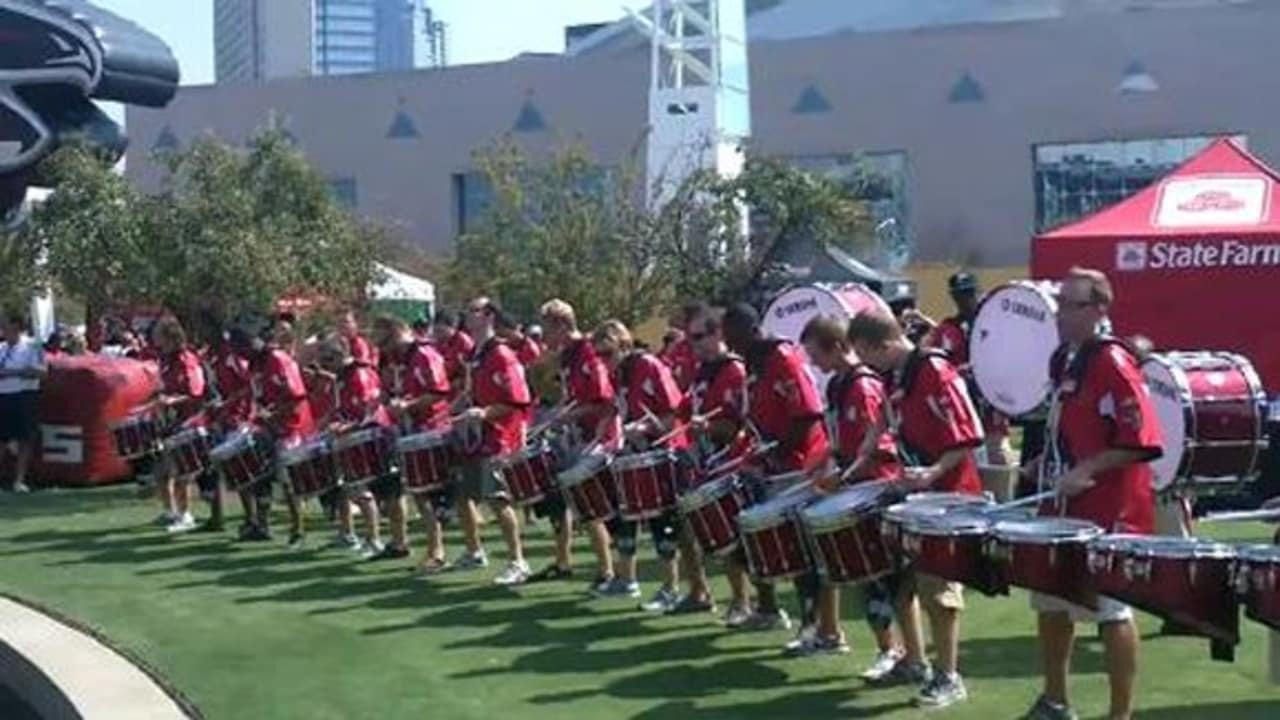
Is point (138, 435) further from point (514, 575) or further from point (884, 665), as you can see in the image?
point (884, 665)

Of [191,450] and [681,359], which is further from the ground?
[681,359]

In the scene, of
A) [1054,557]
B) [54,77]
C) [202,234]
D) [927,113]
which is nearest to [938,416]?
[1054,557]

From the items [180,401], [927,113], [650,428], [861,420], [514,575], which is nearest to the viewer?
[861,420]

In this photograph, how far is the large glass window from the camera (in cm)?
5022

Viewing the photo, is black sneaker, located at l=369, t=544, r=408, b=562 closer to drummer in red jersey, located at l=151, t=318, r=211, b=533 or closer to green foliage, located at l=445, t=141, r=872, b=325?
drummer in red jersey, located at l=151, t=318, r=211, b=533

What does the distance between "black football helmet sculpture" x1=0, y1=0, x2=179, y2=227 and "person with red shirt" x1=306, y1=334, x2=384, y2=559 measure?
17.3 metres

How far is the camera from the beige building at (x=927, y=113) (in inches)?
1977

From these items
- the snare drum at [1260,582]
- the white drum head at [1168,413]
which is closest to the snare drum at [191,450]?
the white drum head at [1168,413]

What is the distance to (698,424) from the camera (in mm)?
11062

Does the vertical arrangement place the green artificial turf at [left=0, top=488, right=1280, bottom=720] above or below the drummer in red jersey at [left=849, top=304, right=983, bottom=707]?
below

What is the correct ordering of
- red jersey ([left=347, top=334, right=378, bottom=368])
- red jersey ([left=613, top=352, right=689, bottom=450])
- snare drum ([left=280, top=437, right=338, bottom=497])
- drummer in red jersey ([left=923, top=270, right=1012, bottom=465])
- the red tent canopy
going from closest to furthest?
1. red jersey ([left=613, top=352, right=689, bottom=450])
2. drummer in red jersey ([left=923, top=270, right=1012, bottom=465])
3. snare drum ([left=280, top=437, right=338, bottom=497])
4. red jersey ([left=347, top=334, right=378, bottom=368])
5. the red tent canopy

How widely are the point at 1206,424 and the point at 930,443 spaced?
8.10 feet

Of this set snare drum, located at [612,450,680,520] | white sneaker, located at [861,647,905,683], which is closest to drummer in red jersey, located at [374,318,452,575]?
snare drum, located at [612,450,680,520]

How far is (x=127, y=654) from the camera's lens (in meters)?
10.5
